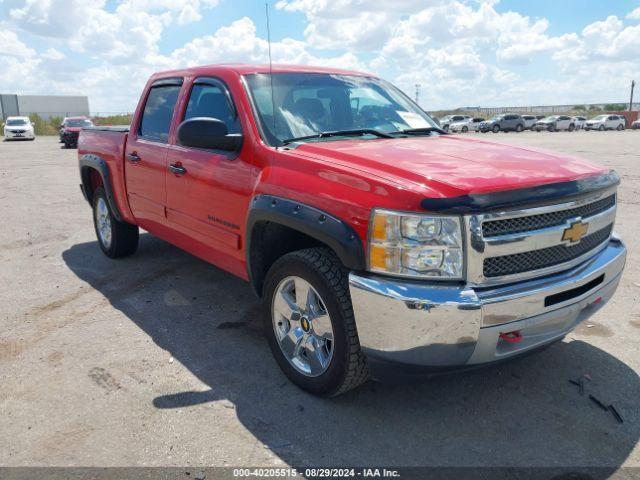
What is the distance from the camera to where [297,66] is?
425 cm

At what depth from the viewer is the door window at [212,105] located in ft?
12.2

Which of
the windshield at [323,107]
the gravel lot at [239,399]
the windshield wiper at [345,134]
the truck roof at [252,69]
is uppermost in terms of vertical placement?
the truck roof at [252,69]

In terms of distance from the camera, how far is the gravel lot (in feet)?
8.73

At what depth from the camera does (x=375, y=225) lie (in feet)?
8.27

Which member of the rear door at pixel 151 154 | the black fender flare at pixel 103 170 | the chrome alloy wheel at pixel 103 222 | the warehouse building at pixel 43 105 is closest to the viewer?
the rear door at pixel 151 154

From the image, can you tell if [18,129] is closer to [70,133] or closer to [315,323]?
[70,133]

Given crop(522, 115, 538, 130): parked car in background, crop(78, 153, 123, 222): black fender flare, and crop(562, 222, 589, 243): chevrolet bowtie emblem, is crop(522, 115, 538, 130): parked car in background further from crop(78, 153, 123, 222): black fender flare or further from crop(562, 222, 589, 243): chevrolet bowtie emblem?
crop(562, 222, 589, 243): chevrolet bowtie emblem

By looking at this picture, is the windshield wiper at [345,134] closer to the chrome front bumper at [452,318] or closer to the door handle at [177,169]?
the door handle at [177,169]

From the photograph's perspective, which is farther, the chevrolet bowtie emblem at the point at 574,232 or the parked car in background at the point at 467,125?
the parked car in background at the point at 467,125

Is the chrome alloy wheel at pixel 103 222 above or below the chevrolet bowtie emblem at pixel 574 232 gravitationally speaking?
below

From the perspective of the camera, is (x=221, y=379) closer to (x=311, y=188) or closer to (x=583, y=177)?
(x=311, y=188)

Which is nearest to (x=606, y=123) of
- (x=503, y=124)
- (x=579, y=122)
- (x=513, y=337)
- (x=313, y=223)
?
(x=579, y=122)

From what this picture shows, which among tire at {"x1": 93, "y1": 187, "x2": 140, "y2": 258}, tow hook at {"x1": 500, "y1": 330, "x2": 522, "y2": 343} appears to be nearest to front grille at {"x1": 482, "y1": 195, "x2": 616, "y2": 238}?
tow hook at {"x1": 500, "y1": 330, "x2": 522, "y2": 343}

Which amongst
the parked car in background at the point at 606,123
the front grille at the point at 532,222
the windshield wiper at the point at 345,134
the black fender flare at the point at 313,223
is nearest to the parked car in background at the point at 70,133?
the windshield wiper at the point at 345,134
